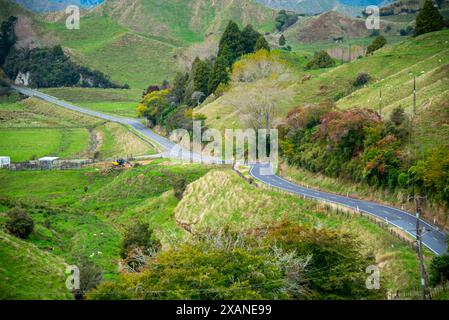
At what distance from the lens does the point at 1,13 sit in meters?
168

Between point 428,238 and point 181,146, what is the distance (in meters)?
45.3

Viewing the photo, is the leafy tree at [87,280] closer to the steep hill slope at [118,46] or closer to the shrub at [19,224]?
the shrub at [19,224]

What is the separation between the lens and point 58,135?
9138 cm

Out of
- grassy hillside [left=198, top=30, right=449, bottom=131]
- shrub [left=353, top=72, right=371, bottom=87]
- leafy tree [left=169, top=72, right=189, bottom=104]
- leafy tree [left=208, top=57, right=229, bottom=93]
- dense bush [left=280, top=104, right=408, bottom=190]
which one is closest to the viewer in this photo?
dense bush [left=280, top=104, right=408, bottom=190]

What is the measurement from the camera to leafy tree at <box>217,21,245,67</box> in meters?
91.7

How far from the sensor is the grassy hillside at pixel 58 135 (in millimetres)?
79812

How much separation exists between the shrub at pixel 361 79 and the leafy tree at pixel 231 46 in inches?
862

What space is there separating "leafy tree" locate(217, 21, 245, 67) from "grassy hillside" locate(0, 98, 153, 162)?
1686 cm

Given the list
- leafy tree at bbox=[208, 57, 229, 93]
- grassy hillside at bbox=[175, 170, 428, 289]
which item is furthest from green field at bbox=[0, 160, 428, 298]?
leafy tree at bbox=[208, 57, 229, 93]

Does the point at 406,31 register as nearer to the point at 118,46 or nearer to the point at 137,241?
the point at 118,46

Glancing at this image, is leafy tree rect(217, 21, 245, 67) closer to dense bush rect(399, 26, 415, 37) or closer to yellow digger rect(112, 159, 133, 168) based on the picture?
yellow digger rect(112, 159, 133, 168)
